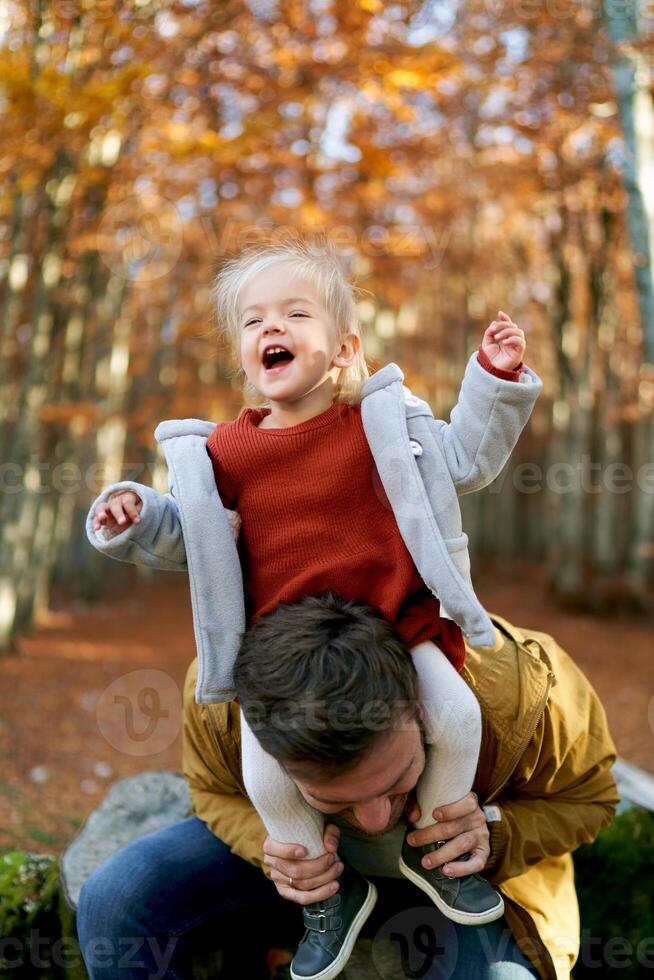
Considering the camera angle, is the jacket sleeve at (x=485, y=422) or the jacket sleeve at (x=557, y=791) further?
the jacket sleeve at (x=557, y=791)

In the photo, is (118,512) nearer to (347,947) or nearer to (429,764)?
(429,764)

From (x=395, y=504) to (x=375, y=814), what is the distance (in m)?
0.63

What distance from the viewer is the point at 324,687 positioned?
1.59 m

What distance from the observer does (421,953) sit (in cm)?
204

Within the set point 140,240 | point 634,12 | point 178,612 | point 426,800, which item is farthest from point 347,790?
point 178,612

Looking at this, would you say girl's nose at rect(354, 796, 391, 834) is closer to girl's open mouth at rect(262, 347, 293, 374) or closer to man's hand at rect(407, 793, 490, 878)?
man's hand at rect(407, 793, 490, 878)

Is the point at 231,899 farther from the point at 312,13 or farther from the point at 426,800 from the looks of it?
the point at 312,13

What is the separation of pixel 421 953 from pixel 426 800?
1.63 feet

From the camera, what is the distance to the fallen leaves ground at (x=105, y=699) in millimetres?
5309
